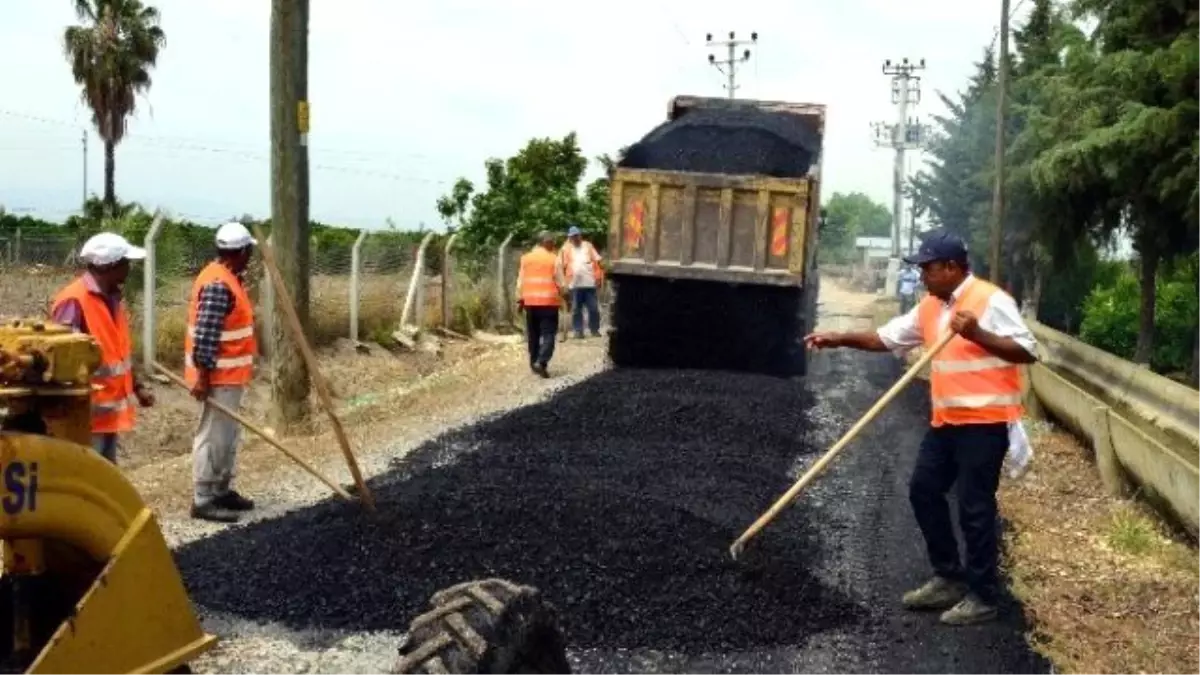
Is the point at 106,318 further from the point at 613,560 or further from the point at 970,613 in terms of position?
the point at 970,613

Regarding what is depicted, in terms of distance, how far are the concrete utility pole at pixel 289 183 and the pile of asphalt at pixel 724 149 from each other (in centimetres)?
423

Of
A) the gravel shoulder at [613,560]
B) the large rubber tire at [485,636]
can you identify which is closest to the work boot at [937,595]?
the gravel shoulder at [613,560]

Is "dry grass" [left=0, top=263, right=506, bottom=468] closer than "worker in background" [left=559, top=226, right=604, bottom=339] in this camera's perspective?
Yes

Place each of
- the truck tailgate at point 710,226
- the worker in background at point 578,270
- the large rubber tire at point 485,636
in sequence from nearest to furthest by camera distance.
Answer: the large rubber tire at point 485,636 → the truck tailgate at point 710,226 → the worker in background at point 578,270

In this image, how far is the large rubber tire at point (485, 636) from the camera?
3793 mm

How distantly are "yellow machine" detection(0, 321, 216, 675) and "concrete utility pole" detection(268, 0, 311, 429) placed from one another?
8.26 meters

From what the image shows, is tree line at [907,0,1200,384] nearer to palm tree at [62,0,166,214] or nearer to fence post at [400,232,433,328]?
fence post at [400,232,433,328]

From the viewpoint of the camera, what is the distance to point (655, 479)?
336 inches

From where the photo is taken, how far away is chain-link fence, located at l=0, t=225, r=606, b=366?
14.8 meters

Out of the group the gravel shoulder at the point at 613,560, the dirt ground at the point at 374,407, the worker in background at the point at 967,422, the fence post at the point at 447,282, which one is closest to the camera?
the gravel shoulder at the point at 613,560

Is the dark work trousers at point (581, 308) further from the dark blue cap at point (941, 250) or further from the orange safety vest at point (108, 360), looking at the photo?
the dark blue cap at point (941, 250)

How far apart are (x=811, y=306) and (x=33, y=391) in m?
14.1

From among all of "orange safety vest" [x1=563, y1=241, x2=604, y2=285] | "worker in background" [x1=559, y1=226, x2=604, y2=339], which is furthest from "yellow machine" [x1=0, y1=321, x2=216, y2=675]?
"orange safety vest" [x1=563, y1=241, x2=604, y2=285]

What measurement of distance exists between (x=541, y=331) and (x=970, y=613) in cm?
1028
